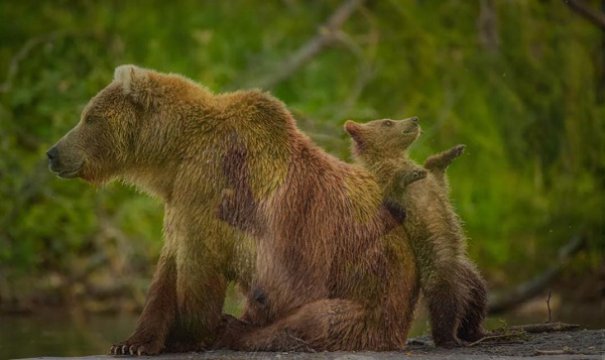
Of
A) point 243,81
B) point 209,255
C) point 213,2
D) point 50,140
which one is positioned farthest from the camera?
point 213,2

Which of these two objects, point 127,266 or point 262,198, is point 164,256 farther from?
point 127,266

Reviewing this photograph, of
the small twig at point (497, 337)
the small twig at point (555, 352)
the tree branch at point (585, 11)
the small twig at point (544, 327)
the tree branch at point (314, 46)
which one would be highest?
the tree branch at point (314, 46)

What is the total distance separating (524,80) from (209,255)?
8.94 metres

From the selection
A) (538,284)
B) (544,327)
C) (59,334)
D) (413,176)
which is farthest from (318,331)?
Answer: (538,284)

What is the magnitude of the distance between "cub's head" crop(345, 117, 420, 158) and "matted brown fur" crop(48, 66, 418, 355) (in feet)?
0.53

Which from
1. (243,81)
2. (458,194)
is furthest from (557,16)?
(243,81)

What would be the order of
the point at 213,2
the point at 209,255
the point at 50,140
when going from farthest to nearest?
the point at 213,2
the point at 50,140
the point at 209,255

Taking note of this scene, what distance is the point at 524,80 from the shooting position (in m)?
14.8

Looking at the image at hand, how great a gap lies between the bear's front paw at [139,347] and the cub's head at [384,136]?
156cm

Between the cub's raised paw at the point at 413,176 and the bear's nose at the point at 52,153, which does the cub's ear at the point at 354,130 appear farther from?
the bear's nose at the point at 52,153

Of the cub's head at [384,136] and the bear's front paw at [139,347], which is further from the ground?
the cub's head at [384,136]

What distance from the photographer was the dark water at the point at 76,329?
971 cm

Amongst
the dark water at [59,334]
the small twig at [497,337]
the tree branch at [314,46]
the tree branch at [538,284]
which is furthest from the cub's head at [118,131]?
the tree branch at [314,46]

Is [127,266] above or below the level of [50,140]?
below
